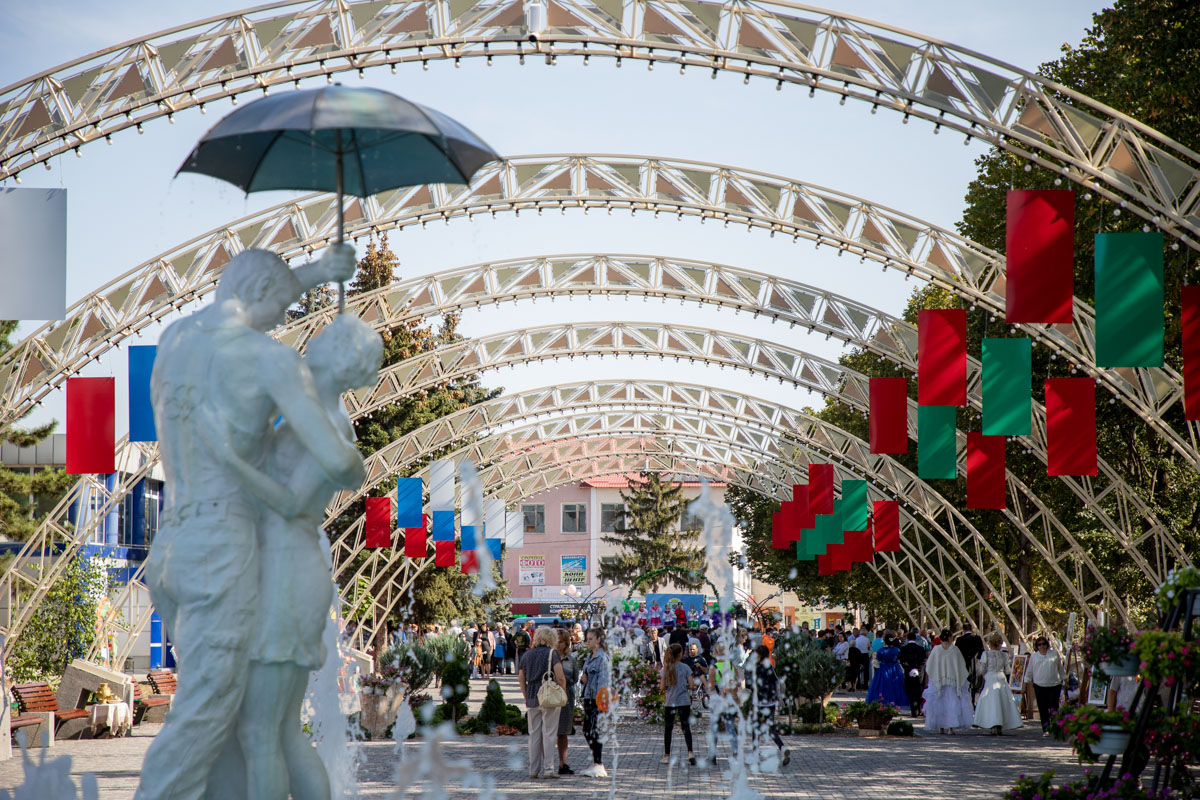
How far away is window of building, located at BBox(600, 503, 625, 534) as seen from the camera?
76.3 meters

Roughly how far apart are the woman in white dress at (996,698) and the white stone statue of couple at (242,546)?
18.0 metres

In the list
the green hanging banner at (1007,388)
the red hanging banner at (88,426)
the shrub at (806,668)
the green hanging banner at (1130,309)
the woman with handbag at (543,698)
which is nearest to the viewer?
the green hanging banner at (1130,309)

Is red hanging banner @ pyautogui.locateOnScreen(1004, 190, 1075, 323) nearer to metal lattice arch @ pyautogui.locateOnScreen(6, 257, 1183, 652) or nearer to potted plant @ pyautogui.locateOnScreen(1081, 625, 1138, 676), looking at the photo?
potted plant @ pyautogui.locateOnScreen(1081, 625, 1138, 676)

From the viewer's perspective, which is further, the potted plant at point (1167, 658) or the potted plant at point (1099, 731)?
the potted plant at point (1099, 731)

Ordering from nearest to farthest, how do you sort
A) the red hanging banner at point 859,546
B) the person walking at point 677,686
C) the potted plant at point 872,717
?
the person walking at point 677,686, the potted plant at point 872,717, the red hanging banner at point 859,546

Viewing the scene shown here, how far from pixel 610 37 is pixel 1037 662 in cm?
A: 1304

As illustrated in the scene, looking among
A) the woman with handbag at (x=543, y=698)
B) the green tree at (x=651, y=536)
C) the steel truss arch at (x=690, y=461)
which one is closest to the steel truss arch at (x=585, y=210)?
the woman with handbag at (x=543, y=698)

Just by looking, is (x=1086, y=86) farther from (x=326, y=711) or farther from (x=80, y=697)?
(x=80, y=697)

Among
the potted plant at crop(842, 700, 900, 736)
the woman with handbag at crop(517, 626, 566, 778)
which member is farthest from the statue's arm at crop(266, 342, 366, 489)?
the potted plant at crop(842, 700, 900, 736)

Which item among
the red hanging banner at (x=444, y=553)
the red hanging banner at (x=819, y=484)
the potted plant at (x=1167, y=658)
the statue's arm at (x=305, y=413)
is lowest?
the potted plant at (x=1167, y=658)

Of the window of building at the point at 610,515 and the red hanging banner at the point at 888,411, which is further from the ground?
the red hanging banner at the point at 888,411

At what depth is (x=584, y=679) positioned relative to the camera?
17141mm

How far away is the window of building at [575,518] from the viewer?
7719cm

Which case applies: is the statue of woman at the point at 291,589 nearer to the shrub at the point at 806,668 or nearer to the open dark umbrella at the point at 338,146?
the open dark umbrella at the point at 338,146
